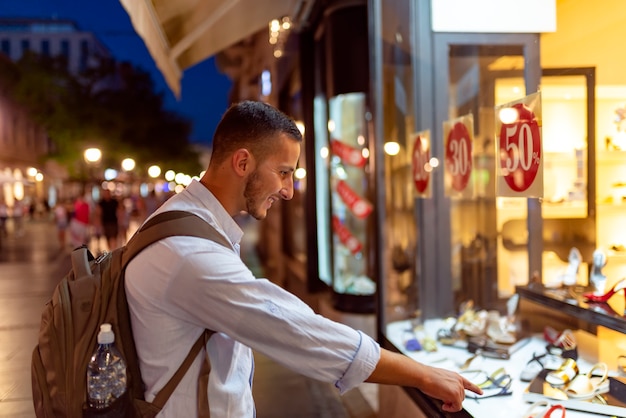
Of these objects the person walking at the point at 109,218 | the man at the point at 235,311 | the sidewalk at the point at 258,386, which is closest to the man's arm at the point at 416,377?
the man at the point at 235,311

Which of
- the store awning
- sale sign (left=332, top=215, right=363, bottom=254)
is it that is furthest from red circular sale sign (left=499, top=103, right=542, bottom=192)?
sale sign (left=332, top=215, right=363, bottom=254)

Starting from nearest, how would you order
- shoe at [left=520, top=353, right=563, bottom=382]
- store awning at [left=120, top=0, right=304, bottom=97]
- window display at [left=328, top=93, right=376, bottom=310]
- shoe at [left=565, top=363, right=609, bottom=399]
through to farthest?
shoe at [left=565, top=363, right=609, bottom=399] → shoe at [left=520, top=353, right=563, bottom=382] → store awning at [left=120, top=0, right=304, bottom=97] → window display at [left=328, top=93, right=376, bottom=310]

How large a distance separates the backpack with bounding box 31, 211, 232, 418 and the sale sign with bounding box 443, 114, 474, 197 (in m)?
2.49

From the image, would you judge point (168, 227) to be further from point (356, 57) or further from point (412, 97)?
point (356, 57)

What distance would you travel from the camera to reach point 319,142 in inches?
368

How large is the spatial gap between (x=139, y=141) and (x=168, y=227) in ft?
140

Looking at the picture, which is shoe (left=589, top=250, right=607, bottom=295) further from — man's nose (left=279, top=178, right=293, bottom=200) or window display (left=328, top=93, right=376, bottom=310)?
window display (left=328, top=93, right=376, bottom=310)

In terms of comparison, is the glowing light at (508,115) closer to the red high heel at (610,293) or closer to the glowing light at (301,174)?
the red high heel at (610,293)

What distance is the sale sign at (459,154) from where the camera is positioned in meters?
3.70

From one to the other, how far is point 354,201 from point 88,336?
20.5ft

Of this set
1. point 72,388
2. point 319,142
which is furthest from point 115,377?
→ point 319,142

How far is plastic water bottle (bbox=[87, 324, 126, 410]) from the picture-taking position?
1454 mm

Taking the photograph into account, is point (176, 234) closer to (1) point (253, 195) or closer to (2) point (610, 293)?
(1) point (253, 195)

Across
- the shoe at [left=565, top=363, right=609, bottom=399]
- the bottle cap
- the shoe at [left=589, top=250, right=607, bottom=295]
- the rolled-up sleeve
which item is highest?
the bottle cap
